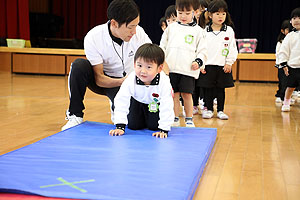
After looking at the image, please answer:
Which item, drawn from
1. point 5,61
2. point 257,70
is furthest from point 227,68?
point 5,61

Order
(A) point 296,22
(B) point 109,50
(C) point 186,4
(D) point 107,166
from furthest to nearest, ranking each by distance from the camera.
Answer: (A) point 296,22 → (C) point 186,4 → (B) point 109,50 → (D) point 107,166

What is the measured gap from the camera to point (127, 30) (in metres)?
2.21

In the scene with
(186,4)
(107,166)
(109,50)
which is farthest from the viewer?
(186,4)

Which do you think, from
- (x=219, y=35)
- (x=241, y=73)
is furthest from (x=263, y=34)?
(x=219, y=35)

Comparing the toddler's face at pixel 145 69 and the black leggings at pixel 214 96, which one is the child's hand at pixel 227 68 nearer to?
the black leggings at pixel 214 96

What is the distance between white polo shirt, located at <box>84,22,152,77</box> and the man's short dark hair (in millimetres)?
211

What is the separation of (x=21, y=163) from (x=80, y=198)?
45 centimetres

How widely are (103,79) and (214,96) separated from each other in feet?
4.26

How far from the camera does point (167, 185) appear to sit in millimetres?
1340

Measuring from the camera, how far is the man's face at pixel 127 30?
7.17ft

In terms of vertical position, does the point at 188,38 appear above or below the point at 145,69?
above

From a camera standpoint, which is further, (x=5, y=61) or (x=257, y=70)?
(x=5, y=61)

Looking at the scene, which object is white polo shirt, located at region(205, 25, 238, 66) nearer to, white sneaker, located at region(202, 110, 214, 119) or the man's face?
white sneaker, located at region(202, 110, 214, 119)

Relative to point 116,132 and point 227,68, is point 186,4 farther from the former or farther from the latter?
point 116,132
